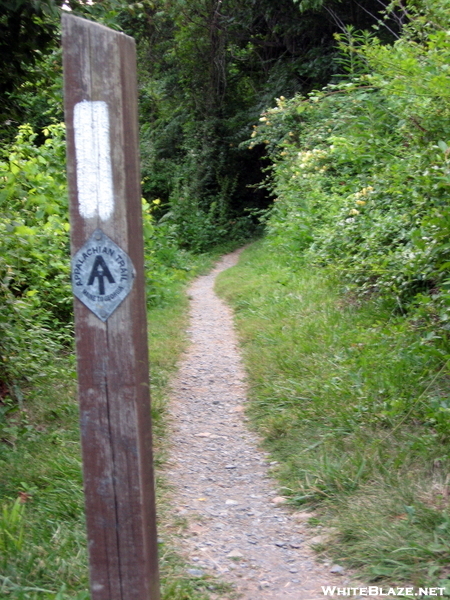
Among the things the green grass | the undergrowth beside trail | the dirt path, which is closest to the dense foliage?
the undergrowth beside trail

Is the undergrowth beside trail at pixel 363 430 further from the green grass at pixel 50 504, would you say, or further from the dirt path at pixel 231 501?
the green grass at pixel 50 504

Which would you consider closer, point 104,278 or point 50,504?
point 104,278

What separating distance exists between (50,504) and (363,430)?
193 centimetres

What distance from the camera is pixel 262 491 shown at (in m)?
3.80

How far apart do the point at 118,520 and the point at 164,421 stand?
2.69 meters

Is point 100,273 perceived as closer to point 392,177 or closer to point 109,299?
point 109,299

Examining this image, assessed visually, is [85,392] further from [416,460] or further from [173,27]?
[173,27]

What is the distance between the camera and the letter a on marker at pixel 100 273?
208cm

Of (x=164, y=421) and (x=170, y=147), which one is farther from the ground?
(x=170, y=147)

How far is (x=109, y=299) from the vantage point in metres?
2.09

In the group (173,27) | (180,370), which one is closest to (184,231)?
(173,27)

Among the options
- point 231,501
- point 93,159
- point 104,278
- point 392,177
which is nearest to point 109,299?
point 104,278

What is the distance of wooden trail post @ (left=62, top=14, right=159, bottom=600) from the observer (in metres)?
2.02

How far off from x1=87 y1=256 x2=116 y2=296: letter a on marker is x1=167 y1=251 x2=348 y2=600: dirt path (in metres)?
1.60
